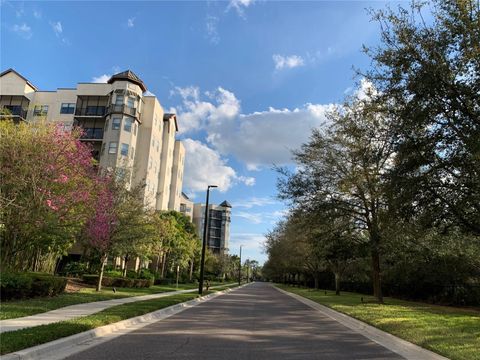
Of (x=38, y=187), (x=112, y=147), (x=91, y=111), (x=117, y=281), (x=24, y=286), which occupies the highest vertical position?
(x=91, y=111)

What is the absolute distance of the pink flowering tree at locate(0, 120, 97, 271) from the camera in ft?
65.0

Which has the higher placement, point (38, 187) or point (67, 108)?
point (67, 108)

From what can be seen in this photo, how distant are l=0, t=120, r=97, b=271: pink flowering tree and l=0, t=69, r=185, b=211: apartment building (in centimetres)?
3082

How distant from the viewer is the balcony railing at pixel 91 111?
195 feet

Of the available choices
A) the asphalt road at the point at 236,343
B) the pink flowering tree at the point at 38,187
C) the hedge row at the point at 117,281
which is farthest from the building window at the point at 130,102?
the asphalt road at the point at 236,343

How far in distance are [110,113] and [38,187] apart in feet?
122

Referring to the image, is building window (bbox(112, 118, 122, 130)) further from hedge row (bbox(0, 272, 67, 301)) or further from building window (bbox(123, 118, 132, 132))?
hedge row (bbox(0, 272, 67, 301))

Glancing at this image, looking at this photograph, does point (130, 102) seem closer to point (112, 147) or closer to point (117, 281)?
point (112, 147)

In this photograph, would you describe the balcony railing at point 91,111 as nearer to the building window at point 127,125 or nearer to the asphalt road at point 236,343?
the building window at point 127,125

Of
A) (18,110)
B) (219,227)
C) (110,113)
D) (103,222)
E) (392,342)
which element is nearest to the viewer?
(392,342)

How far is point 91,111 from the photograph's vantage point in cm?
5991

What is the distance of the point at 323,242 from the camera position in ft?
95.0

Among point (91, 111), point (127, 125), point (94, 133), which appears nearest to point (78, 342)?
point (127, 125)

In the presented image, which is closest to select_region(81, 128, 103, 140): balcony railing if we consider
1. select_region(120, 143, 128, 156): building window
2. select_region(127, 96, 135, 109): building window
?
select_region(120, 143, 128, 156): building window
